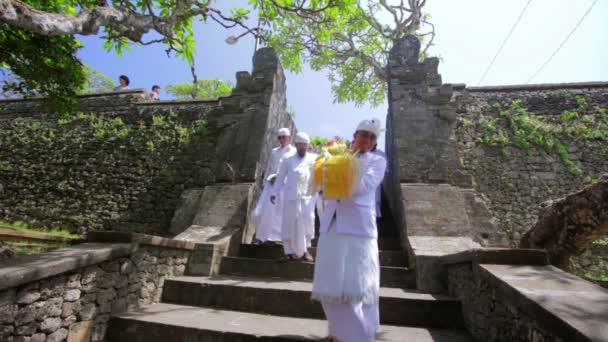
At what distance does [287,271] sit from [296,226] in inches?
23.3

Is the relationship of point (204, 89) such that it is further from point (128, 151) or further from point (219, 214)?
point (219, 214)

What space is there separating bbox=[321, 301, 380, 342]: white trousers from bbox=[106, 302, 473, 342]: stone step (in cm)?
35

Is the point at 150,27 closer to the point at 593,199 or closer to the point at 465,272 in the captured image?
the point at 465,272

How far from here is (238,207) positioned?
4.74m

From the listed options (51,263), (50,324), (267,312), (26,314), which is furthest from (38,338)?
(267,312)

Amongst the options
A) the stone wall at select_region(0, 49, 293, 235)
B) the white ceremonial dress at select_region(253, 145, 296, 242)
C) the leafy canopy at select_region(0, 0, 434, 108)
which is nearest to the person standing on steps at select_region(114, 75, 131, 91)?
the stone wall at select_region(0, 49, 293, 235)

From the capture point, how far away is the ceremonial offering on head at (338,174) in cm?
242

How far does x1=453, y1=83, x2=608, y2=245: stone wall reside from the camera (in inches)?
258

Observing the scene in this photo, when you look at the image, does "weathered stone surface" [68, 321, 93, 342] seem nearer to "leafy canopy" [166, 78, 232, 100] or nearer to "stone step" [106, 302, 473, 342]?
"stone step" [106, 302, 473, 342]

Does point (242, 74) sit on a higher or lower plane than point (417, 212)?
higher

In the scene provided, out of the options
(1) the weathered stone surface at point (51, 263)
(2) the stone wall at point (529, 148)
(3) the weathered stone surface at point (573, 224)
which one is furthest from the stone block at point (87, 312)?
(2) the stone wall at point (529, 148)

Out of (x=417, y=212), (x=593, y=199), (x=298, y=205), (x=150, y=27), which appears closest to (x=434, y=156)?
(x=417, y=212)

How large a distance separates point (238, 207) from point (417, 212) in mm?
2692

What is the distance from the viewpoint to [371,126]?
8.51 ft
